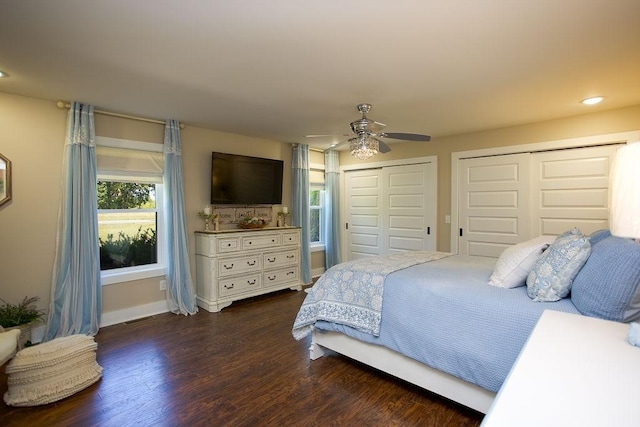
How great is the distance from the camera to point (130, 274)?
373 centimetres

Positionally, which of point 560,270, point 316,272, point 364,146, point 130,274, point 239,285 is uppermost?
point 364,146

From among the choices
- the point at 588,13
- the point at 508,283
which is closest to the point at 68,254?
the point at 508,283

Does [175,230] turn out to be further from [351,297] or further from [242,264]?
[351,297]

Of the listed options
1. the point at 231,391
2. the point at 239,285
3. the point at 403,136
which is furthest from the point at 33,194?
the point at 403,136

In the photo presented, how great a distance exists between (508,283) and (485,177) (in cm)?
277

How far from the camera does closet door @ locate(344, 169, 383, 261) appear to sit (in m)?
5.65

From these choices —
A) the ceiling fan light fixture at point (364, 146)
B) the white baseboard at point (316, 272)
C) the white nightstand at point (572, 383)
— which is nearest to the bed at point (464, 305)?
the white nightstand at point (572, 383)

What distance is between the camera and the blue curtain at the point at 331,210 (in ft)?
19.3

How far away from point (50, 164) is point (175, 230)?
4.39ft

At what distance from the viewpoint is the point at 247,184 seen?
182 inches

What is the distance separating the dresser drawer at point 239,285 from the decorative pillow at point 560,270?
331 centimetres

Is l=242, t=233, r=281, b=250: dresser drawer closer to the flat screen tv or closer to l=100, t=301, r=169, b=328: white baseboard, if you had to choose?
the flat screen tv

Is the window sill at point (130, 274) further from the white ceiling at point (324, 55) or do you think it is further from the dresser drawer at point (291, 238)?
the white ceiling at point (324, 55)

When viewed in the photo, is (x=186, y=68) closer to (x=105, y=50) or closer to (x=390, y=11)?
(x=105, y=50)
